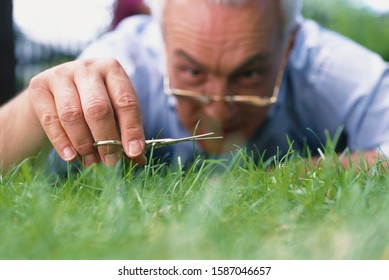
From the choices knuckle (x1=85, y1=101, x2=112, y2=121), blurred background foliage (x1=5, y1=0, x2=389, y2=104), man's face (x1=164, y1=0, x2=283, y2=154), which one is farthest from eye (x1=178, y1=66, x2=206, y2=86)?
blurred background foliage (x1=5, y1=0, x2=389, y2=104)

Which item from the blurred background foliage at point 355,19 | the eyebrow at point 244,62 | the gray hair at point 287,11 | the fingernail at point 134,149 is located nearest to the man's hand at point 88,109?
the fingernail at point 134,149

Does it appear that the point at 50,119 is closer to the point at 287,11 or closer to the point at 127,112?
the point at 127,112

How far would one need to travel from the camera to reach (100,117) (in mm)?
1282

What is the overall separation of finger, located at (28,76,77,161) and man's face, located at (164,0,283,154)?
94 centimetres

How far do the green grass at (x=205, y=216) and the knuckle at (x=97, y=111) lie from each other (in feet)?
0.41

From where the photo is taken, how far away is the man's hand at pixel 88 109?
1.28 meters

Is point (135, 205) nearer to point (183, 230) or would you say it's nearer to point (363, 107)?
point (183, 230)

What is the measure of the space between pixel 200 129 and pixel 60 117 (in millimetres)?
1089

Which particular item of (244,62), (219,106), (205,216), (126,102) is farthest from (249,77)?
(205,216)

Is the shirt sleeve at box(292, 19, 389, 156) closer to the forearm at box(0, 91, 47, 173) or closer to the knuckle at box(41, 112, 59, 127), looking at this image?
the forearm at box(0, 91, 47, 173)

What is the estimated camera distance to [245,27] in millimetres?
2303

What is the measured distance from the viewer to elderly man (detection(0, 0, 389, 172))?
132 cm

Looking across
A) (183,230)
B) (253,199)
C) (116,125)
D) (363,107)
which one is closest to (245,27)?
(363,107)

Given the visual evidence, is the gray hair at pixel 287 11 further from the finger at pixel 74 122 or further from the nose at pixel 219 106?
the finger at pixel 74 122
